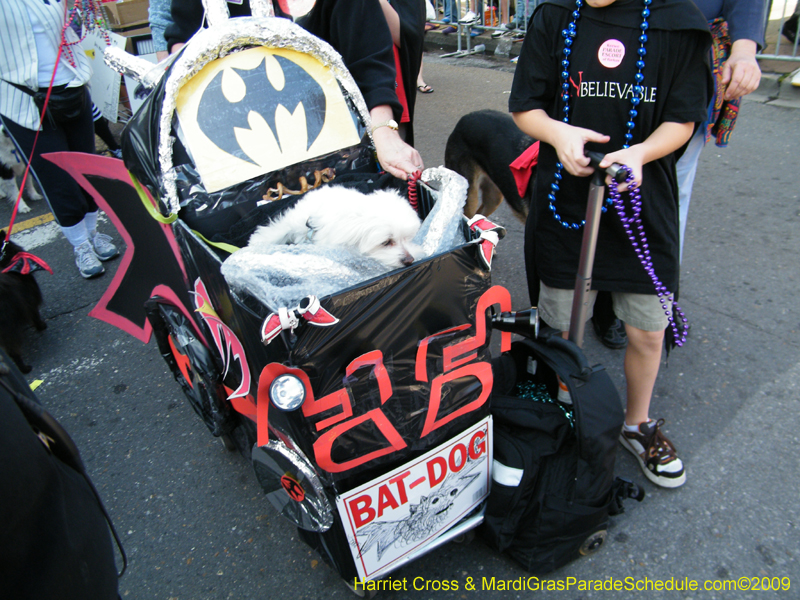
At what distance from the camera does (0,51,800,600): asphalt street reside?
1.83 metres

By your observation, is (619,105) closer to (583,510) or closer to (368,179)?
(368,179)

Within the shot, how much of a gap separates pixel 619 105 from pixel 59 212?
3.77m

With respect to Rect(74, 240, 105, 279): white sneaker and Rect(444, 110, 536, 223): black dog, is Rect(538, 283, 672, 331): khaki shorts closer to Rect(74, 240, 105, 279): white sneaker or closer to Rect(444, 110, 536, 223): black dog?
Rect(444, 110, 536, 223): black dog

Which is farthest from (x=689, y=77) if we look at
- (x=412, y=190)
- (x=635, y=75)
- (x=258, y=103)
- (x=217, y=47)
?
(x=217, y=47)

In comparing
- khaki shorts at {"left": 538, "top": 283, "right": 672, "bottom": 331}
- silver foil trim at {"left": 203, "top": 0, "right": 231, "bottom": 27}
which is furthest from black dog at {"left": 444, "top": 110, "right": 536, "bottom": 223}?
silver foil trim at {"left": 203, "top": 0, "right": 231, "bottom": 27}

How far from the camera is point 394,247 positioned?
154 centimetres

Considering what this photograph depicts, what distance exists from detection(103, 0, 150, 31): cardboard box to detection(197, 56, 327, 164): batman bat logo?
7.08 meters

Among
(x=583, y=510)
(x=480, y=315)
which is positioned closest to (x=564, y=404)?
(x=583, y=510)

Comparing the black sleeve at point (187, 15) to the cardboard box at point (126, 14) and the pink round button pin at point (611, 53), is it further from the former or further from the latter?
the cardboard box at point (126, 14)

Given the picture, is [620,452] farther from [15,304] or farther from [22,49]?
[22,49]

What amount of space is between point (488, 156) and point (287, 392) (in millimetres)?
2288

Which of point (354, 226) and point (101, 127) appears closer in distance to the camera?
point (354, 226)

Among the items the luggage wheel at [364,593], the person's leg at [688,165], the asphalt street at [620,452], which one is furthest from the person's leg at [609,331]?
the luggage wheel at [364,593]

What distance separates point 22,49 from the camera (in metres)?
3.20
